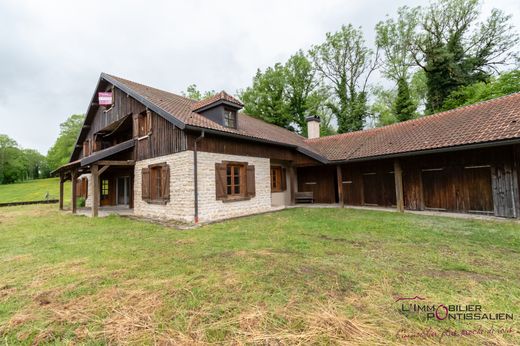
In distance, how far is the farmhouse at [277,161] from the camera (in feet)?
25.7

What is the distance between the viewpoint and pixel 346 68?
24484 millimetres

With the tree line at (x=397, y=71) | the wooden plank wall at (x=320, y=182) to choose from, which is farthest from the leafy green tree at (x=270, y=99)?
the wooden plank wall at (x=320, y=182)

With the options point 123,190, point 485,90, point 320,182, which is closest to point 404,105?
point 485,90

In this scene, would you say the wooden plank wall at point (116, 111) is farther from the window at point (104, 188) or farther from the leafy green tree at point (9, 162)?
the leafy green tree at point (9, 162)

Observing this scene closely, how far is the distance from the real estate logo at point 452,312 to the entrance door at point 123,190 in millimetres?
14118

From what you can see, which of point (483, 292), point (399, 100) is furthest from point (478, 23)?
point (483, 292)

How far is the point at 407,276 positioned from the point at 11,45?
1875 cm

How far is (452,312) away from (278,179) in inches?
417

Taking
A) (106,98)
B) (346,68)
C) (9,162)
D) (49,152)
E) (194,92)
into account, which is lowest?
(106,98)

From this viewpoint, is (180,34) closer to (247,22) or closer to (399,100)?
(247,22)

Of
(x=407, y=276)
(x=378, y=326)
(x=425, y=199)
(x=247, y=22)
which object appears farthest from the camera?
(x=247, y=22)

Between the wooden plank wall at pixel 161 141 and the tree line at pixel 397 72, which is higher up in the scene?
the tree line at pixel 397 72

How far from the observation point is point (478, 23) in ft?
65.1

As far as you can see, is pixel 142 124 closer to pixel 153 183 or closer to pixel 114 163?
pixel 114 163
